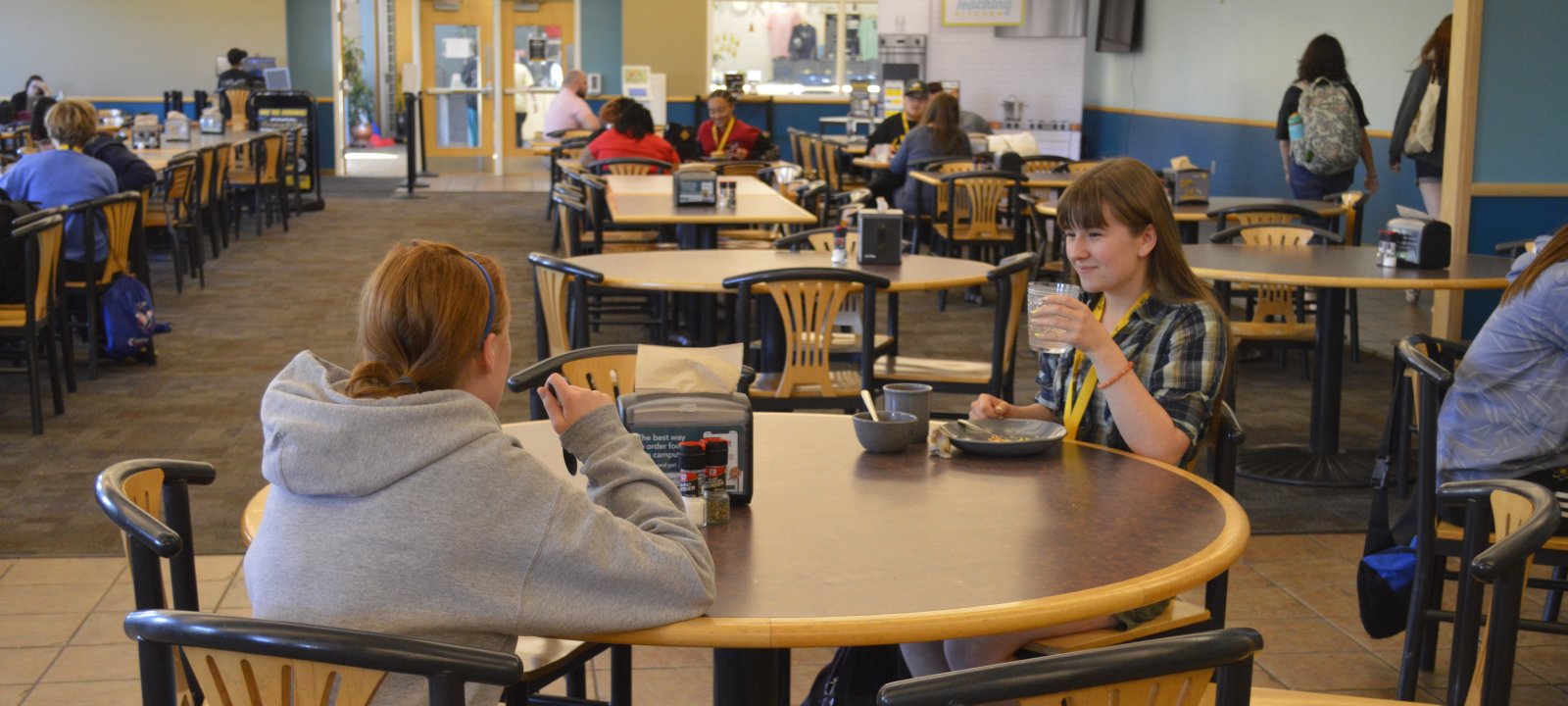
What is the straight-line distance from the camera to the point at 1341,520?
4.47m

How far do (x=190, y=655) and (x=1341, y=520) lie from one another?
376 centimetres

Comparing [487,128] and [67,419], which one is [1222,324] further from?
[487,128]

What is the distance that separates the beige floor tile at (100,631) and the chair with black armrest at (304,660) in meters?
2.07

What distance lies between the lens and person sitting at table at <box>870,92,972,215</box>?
9.21m

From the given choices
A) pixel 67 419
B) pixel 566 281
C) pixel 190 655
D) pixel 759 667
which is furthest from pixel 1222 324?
pixel 67 419

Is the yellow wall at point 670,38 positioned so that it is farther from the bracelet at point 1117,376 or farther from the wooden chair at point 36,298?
the bracelet at point 1117,376

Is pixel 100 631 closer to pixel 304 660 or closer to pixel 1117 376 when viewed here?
pixel 304 660

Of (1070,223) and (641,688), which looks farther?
(641,688)

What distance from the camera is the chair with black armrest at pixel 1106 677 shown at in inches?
52.8

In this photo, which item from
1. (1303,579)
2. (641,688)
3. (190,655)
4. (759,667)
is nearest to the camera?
(190,655)

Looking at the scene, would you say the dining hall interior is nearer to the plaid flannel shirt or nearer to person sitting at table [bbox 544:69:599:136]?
the plaid flannel shirt

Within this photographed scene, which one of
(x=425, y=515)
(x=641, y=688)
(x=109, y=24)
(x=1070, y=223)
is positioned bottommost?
(x=641, y=688)

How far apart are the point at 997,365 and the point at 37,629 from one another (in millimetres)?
2613

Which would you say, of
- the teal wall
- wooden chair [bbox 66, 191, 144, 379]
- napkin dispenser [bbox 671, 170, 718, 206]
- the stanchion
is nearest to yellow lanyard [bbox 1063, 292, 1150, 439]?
napkin dispenser [bbox 671, 170, 718, 206]
